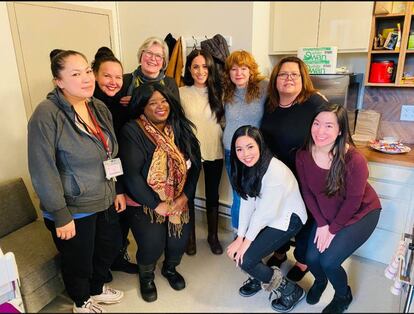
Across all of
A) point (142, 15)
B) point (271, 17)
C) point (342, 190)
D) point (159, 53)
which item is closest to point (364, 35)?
point (271, 17)

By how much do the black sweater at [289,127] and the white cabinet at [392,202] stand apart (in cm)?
54

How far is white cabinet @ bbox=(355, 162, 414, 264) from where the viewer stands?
168cm

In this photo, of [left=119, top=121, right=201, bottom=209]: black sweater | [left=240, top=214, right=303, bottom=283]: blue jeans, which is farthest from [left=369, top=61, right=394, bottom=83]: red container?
[left=119, top=121, right=201, bottom=209]: black sweater

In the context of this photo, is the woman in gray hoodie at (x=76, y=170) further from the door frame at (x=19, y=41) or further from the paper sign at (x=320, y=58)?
the paper sign at (x=320, y=58)

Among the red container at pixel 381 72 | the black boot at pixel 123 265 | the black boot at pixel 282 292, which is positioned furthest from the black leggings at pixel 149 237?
the red container at pixel 381 72

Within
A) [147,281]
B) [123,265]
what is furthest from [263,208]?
[123,265]

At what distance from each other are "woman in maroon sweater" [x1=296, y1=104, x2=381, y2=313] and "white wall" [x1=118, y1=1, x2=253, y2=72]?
0.97m

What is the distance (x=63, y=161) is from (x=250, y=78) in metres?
1.04

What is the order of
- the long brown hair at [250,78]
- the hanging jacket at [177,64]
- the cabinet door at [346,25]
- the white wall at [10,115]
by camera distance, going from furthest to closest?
the hanging jacket at [177,64]
the cabinet door at [346,25]
the white wall at [10,115]
the long brown hair at [250,78]

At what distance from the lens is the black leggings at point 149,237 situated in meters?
1.57

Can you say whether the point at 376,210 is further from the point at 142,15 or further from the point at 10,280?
the point at 142,15

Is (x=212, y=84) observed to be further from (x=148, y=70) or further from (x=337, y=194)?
(x=337, y=194)

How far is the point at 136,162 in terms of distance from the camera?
1.48 m

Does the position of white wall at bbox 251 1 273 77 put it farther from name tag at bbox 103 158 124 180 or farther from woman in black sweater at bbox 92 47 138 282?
name tag at bbox 103 158 124 180
